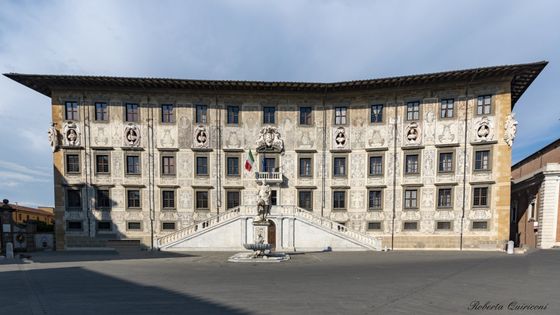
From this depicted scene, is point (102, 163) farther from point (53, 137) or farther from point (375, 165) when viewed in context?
point (375, 165)

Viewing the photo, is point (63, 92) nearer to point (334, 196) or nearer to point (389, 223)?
point (334, 196)

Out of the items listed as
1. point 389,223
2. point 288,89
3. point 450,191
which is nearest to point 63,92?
point 288,89

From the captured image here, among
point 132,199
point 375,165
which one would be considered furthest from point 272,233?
point 132,199

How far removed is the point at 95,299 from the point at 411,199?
899 inches

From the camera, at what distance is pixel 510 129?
813 inches

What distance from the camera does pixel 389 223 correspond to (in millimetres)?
22781

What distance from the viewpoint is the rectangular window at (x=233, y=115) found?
23953 millimetres

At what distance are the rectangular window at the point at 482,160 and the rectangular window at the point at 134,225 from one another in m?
29.7

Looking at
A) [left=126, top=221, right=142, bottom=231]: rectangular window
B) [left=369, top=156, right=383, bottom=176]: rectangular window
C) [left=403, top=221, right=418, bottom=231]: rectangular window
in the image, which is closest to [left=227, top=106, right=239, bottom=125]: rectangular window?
[left=126, top=221, right=142, bottom=231]: rectangular window

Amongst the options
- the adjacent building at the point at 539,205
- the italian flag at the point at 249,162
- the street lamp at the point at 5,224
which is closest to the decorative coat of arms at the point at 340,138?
the italian flag at the point at 249,162

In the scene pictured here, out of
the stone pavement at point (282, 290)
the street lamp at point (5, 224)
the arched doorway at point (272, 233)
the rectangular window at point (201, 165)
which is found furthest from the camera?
the rectangular window at point (201, 165)

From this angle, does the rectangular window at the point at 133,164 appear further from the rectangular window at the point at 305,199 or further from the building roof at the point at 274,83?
the rectangular window at the point at 305,199

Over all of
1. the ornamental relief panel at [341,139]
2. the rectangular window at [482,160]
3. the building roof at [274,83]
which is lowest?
the rectangular window at [482,160]

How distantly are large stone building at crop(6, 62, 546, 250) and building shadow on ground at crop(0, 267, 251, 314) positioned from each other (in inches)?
440
